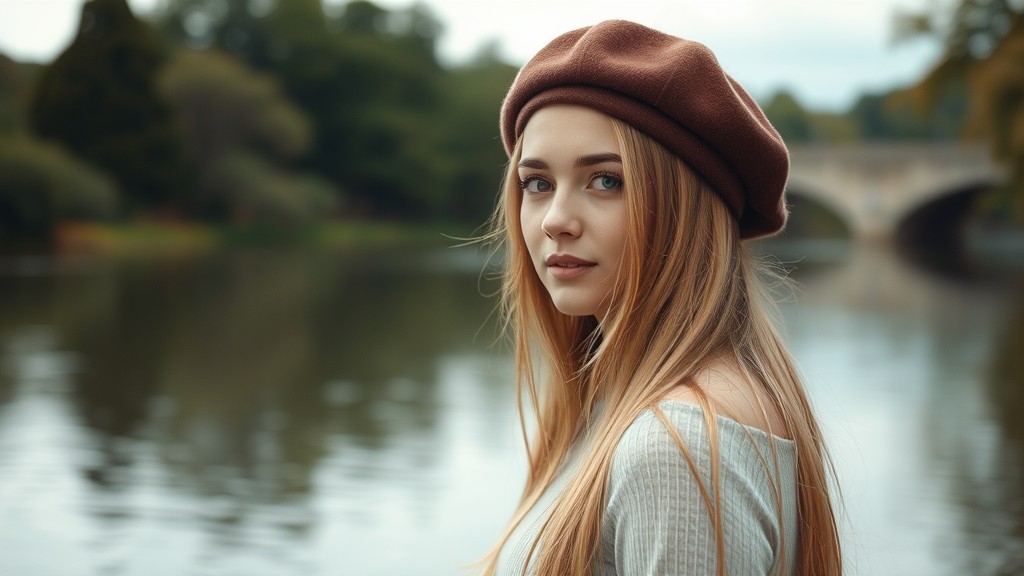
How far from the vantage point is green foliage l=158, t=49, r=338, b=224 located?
4394cm

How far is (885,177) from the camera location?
157 ft

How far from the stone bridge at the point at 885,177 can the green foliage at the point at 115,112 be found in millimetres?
23080

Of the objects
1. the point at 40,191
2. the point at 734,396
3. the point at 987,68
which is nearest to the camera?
the point at 734,396

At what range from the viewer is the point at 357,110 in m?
59.7

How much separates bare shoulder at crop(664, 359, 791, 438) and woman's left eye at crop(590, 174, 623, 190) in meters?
0.28

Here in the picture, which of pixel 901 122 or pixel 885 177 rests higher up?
pixel 901 122

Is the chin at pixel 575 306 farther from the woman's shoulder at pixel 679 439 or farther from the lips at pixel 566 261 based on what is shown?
the woman's shoulder at pixel 679 439

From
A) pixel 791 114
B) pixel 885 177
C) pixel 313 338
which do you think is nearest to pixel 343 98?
pixel 885 177

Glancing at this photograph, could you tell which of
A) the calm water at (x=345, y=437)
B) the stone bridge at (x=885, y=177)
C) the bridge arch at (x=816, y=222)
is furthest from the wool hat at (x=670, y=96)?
the bridge arch at (x=816, y=222)

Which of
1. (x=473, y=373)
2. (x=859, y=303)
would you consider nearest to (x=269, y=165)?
(x=859, y=303)

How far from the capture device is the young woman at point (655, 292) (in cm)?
144

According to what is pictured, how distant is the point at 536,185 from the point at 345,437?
22.0ft

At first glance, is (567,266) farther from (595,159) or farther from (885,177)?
(885,177)

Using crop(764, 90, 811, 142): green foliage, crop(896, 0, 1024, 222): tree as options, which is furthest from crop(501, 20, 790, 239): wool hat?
crop(764, 90, 811, 142): green foliage
